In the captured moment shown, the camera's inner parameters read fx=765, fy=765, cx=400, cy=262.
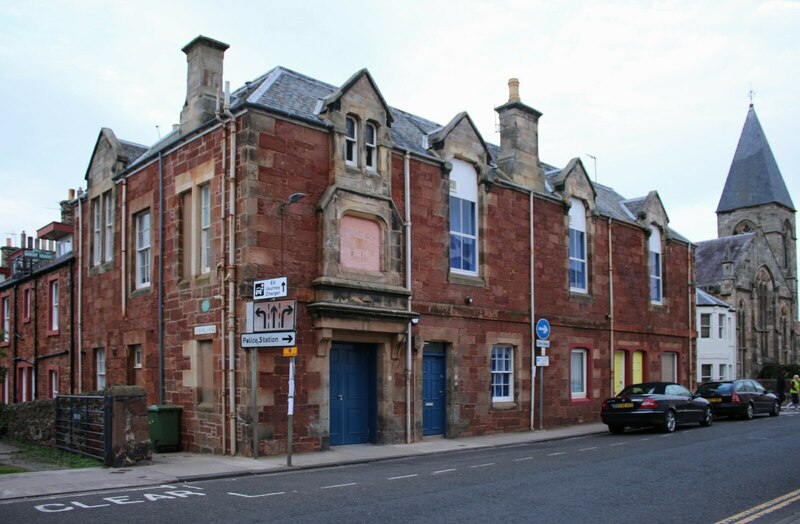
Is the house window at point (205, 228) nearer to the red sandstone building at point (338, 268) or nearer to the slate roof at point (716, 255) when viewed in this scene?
the red sandstone building at point (338, 268)

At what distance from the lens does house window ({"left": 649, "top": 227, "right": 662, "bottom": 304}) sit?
3038cm

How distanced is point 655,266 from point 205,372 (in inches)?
792

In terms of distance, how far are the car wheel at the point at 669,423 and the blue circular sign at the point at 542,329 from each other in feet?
13.1

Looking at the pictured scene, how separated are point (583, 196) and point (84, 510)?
65.7 feet

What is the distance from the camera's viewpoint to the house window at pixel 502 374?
2214 cm

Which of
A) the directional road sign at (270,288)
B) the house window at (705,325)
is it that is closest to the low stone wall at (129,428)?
the directional road sign at (270,288)

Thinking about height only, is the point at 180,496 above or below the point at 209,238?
below

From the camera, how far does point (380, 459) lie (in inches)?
629

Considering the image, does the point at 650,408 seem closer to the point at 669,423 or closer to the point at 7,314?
the point at 669,423

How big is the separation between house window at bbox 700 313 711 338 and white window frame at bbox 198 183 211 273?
41494 millimetres

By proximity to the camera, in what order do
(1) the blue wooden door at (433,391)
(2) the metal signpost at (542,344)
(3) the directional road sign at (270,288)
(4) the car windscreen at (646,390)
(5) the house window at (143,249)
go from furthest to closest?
(2) the metal signpost at (542,344)
(4) the car windscreen at (646,390)
(5) the house window at (143,249)
(1) the blue wooden door at (433,391)
(3) the directional road sign at (270,288)

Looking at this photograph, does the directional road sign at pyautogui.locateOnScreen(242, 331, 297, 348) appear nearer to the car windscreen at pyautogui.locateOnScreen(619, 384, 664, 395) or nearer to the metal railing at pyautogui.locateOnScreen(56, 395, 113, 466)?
the metal railing at pyautogui.locateOnScreen(56, 395, 113, 466)

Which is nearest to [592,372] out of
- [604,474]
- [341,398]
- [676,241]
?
[676,241]

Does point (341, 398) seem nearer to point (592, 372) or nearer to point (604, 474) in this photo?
point (604, 474)
